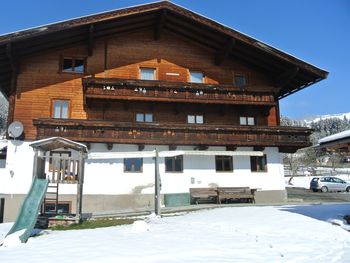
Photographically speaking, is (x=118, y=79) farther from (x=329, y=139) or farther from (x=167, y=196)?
(x=329, y=139)

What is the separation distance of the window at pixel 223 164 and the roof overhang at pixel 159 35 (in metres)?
5.60

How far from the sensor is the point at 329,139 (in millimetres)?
11516

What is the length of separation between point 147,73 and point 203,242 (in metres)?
16.4

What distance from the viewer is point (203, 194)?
2178 centimetres

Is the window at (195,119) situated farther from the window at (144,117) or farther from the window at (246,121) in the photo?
the window at (246,121)

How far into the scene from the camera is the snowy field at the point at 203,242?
7801mm

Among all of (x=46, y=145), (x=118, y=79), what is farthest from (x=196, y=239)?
(x=118, y=79)

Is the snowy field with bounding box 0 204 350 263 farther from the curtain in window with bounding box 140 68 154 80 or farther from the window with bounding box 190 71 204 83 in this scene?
the window with bounding box 190 71 204 83

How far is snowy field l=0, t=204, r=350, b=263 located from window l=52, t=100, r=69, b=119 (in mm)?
11160

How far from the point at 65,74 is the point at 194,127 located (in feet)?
27.7

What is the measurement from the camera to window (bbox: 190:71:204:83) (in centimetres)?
2480

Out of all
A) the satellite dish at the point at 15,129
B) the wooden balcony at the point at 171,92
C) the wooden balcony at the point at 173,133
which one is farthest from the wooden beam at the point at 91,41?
the satellite dish at the point at 15,129

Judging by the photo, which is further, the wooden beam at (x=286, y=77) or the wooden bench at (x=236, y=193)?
the wooden beam at (x=286, y=77)

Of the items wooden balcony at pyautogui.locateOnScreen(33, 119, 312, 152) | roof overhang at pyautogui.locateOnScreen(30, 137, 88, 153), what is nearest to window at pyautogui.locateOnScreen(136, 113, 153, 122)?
wooden balcony at pyautogui.locateOnScreen(33, 119, 312, 152)
